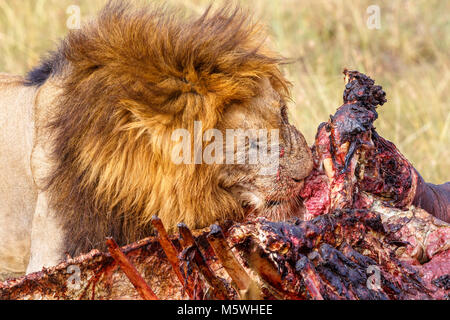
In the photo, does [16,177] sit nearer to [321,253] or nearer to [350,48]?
[321,253]

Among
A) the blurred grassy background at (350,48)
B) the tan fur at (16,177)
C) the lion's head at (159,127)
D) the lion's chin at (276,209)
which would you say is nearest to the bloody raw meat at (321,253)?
the lion's chin at (276,209)

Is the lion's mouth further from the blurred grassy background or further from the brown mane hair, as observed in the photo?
the blurred grassy background

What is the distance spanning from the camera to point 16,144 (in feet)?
9.45

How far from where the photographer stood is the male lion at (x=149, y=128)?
237cm

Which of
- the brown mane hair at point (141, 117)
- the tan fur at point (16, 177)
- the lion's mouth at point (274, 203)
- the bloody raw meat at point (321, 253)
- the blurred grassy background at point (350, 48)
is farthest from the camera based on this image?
the blurred grassy background at point (350, 48)

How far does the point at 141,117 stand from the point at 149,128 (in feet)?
0.16

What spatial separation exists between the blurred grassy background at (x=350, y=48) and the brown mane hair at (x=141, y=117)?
2.21m

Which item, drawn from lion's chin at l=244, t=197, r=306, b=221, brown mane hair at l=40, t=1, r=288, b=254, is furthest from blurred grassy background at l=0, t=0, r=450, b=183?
brown mane hair at l=40, t=1, r=288, b=254

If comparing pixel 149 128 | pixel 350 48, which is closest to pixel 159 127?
pixel 149 128

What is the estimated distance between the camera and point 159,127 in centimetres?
235

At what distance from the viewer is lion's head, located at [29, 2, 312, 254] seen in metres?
2.37

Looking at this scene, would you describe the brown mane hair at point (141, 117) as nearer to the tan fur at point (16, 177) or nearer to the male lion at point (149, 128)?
A: the male lion at point (149, 128)
